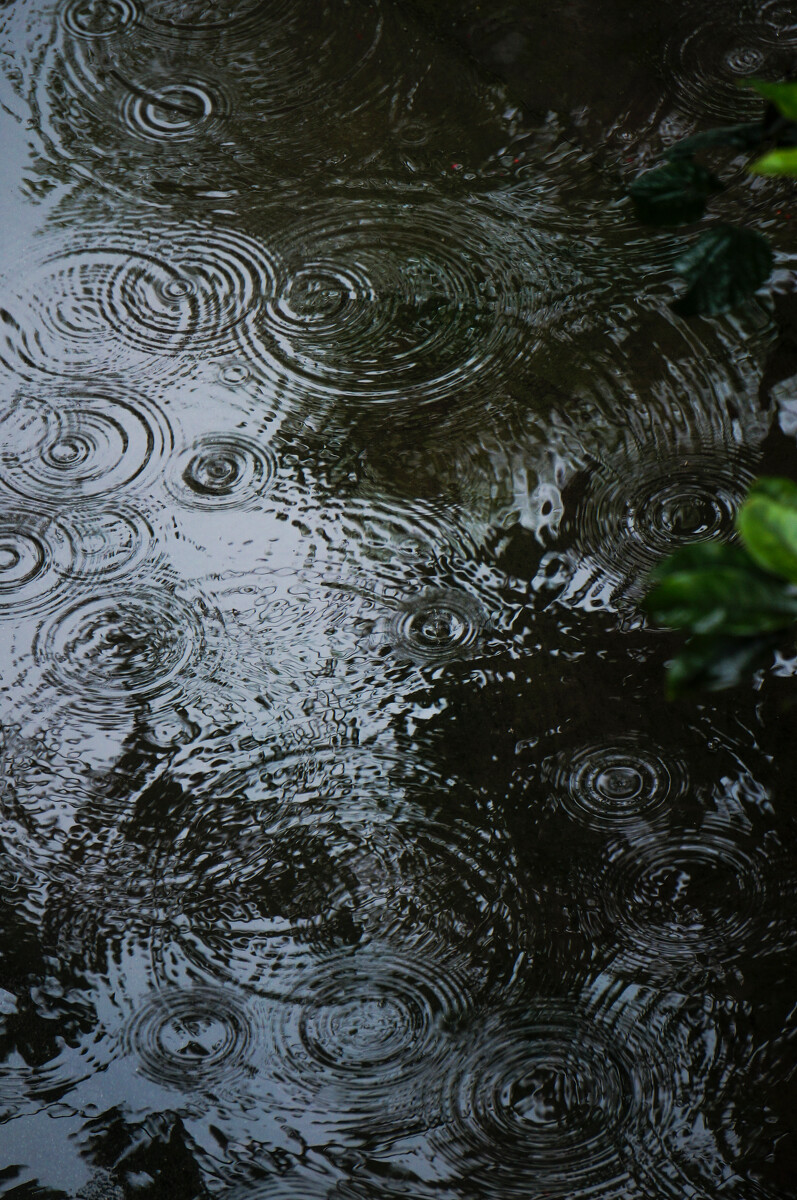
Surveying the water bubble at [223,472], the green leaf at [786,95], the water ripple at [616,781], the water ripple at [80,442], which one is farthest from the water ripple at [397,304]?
the green leaf at [786,95]

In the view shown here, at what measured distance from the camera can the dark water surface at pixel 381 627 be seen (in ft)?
5.11

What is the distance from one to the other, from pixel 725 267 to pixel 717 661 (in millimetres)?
469

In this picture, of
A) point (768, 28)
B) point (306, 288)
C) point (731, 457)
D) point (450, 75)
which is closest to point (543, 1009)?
point (731, 457)

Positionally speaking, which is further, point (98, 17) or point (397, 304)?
point (98, 17)

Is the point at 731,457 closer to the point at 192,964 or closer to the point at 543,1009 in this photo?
the point at 543,1009

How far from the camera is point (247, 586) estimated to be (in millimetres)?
1970

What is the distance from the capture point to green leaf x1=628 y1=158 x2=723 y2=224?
1.03 meters

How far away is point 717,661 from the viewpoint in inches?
30.3

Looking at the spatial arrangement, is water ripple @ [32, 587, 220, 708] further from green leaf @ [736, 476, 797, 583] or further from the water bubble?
green leaf @ [736, 476, 797, 583]

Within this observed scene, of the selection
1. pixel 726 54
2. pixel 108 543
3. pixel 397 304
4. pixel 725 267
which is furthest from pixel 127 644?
pixel 726 54

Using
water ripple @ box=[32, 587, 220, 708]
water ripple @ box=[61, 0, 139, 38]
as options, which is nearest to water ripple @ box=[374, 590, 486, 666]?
water ripple @ box=[32, 587, 220, 708]

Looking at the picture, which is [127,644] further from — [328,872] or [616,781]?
[616,781]

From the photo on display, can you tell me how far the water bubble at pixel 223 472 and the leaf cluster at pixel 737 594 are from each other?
1360 mm

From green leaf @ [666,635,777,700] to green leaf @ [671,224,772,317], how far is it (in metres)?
0.42
